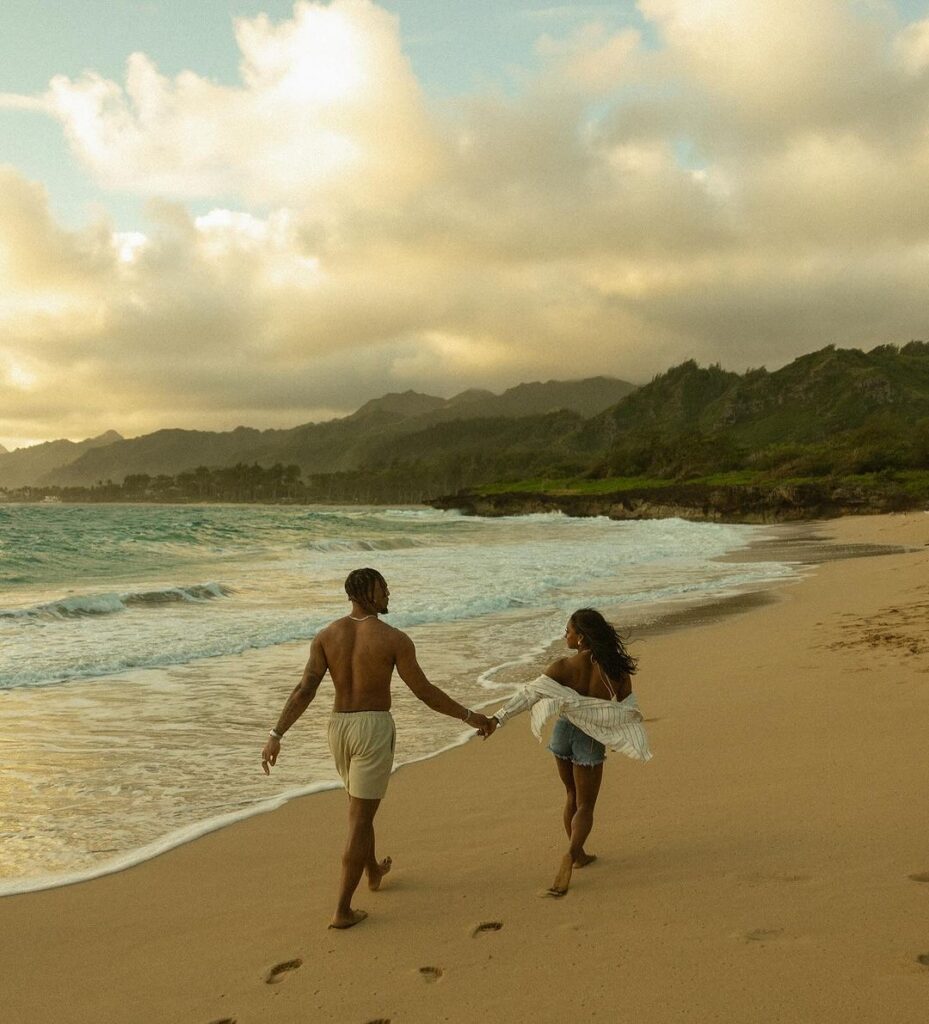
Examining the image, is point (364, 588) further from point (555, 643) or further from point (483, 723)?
point (555, 643)

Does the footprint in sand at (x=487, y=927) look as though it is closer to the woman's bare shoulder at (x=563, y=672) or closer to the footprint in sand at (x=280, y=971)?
the footprint in sand at (x=280, y=971)

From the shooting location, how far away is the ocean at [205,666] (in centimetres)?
646

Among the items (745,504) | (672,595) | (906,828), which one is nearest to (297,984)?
(906,828)

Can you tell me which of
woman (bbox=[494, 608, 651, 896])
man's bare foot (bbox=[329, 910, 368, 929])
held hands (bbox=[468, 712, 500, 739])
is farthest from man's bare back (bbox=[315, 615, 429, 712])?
man's bare foot (bbox=[329, 910, 368, 929])

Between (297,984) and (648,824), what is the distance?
251 cm

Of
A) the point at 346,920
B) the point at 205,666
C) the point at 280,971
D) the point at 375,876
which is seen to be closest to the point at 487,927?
the point at 346,920

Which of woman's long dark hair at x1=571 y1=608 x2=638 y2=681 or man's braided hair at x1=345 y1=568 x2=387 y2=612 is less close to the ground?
man's braided hair at x1=345 y1=568 x2=387 y2=612

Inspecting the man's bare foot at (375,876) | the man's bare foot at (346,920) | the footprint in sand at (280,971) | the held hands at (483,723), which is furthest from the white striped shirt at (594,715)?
the footprint in sand at (280,971)

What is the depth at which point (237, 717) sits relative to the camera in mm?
9500

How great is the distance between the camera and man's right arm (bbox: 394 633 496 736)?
4516 mm

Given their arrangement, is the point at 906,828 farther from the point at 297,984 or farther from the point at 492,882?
the point at 297,984

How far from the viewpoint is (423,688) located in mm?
Answer: 4613

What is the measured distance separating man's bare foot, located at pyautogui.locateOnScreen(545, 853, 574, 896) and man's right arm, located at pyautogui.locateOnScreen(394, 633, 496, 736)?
760 mm

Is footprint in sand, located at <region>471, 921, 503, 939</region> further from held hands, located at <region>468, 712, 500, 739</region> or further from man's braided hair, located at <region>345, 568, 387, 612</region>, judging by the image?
man's braided hair, located at <region>345, 568, 387, 612</region>
